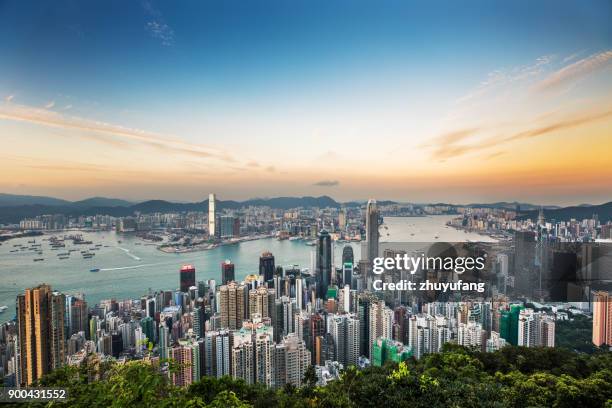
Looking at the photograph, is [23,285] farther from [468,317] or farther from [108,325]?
[468,317]

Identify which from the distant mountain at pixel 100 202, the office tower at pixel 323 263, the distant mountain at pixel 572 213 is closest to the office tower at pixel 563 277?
the distant mountain at pixel 572 213

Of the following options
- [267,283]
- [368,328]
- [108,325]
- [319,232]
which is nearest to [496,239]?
[368,328]

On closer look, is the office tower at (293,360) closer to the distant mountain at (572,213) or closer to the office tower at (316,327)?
the office tower at (316,327)

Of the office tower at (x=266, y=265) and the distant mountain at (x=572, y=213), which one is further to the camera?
the office tower at (x=266, y=265)

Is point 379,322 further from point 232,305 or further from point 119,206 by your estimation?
point 119,206

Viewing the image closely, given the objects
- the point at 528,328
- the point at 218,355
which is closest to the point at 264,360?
the point at 218,355

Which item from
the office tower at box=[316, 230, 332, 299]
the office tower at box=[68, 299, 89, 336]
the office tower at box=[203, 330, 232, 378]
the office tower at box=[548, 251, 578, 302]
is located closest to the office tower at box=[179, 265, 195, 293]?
the office tower at box=[203, 330, 232, 378]
